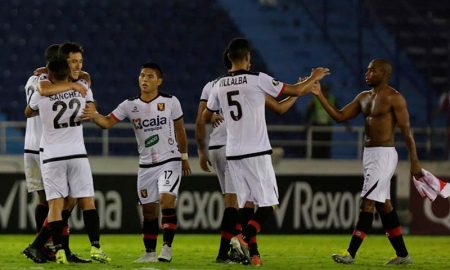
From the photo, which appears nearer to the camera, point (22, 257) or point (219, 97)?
point (219, 97)

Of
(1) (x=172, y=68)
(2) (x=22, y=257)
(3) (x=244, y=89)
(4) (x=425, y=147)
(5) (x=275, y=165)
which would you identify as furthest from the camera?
(1) (x=172, y=68)

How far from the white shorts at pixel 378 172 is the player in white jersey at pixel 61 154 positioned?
2469 millimetres

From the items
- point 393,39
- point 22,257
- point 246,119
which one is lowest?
point 22,257

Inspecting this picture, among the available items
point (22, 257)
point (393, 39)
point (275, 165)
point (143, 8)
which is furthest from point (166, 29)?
point (22, 257)

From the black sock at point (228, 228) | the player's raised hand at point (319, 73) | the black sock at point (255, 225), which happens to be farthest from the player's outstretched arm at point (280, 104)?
the black sock at point (228, 228)

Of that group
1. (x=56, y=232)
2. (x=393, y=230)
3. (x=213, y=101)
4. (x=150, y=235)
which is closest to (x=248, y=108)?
(x=213, y=101)

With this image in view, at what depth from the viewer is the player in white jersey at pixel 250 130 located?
10.4 metres

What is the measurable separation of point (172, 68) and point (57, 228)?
1209 cm

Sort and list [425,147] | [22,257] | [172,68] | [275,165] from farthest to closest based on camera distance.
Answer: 1. [172,68]
2. [425,147]
3. [275,165]
4. [22,257]

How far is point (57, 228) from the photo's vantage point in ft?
34.9

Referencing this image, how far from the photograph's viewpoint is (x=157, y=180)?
36.5 feet

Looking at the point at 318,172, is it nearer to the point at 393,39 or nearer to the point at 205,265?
the point at 393,39

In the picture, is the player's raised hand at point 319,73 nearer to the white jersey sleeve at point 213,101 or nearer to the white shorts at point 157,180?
the white jersey sleeve at point 213,101

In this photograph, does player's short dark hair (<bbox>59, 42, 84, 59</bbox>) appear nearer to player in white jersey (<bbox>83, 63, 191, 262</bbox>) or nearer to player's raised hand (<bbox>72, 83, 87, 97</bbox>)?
player's raised hand (<bbox>72, 83, 87, 97</bbox>)
